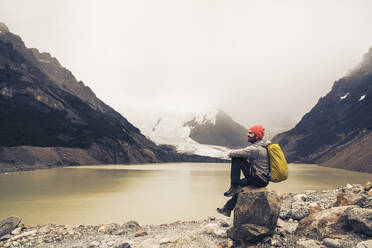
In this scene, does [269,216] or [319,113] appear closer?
[269,216]

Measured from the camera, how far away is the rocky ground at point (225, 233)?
5.65 meters

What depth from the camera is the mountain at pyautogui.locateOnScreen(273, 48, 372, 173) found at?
135 m

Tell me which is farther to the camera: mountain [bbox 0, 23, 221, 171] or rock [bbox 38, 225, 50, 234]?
mountain [bbox 0, 23, 221, 171]

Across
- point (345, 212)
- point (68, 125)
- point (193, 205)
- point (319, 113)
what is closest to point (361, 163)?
A: point (193, 205)

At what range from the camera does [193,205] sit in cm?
1697

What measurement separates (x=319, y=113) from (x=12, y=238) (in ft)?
690

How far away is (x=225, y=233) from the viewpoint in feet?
25.0

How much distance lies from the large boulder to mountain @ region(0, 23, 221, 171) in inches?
2426

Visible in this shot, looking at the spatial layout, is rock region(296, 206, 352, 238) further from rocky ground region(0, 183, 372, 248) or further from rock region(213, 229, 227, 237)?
rock region(213, 229, 227, 237)

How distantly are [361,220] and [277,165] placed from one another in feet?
6.76

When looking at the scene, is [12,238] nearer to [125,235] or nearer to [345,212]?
[125,235]

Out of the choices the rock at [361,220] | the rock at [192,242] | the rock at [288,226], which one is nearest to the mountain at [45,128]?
the rock at [192,242]

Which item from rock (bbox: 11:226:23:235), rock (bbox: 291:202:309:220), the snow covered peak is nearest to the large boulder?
rock (bbox: 291:202:309:220)

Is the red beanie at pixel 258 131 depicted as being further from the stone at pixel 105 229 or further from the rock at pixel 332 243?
the stone at pixel 105 229
